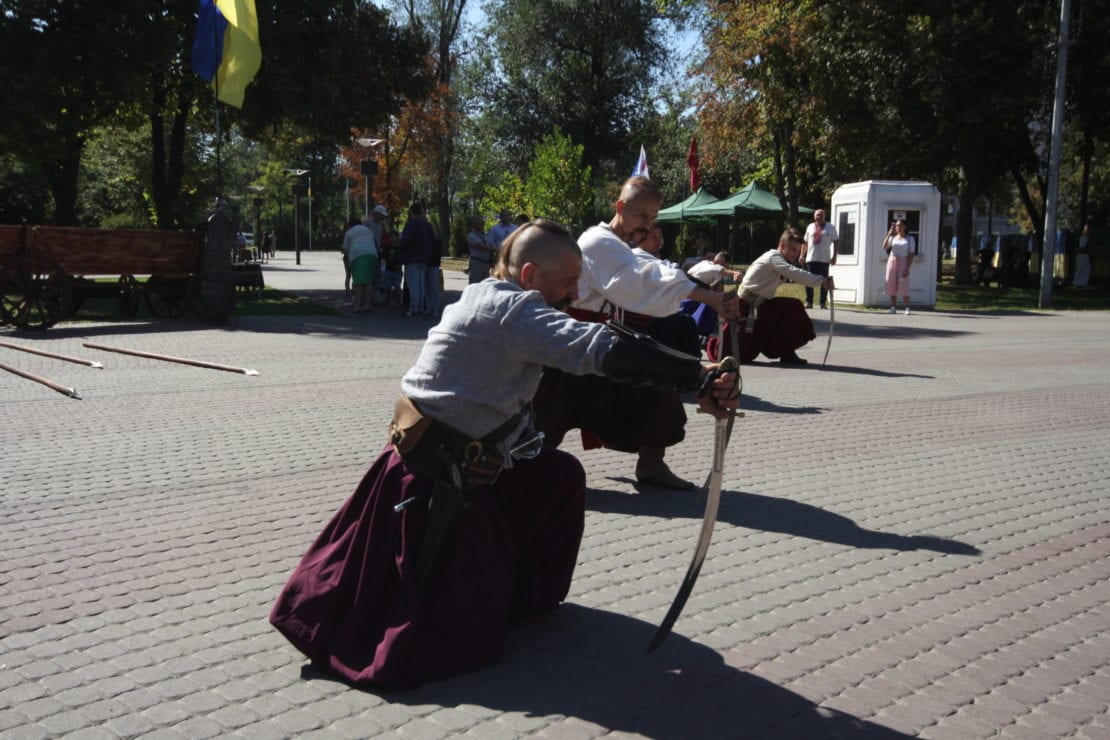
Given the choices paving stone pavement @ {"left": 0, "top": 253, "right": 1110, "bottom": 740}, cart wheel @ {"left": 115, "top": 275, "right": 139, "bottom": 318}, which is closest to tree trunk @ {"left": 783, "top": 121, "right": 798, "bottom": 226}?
cart wheel @ {"left": 115, "top": 275, "right": 139, "bottom": 318}

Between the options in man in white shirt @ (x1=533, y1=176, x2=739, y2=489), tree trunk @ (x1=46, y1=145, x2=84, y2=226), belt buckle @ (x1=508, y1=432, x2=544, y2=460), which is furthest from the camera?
tree trunk @ (x1=46, y1=145, x2=84, y2=226)

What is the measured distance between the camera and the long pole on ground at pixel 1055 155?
25.7m

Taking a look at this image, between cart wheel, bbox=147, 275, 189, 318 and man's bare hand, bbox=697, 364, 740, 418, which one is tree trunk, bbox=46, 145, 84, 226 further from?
man's bare hand, bbox=697, 364, 740, 418

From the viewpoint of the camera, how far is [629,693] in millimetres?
3754

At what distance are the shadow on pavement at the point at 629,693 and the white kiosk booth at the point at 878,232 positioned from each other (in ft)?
74.7

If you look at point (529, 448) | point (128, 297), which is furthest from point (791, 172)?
point (529, 448)

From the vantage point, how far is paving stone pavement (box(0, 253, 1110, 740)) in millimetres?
3605

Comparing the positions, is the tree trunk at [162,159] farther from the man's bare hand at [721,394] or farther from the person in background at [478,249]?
the man's bare hand at [721,394]

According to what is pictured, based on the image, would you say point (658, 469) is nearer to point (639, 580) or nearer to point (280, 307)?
point (639, 580)

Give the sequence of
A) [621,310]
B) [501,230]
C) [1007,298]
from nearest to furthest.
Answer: [621,310] → [501,230] → [1007,298]

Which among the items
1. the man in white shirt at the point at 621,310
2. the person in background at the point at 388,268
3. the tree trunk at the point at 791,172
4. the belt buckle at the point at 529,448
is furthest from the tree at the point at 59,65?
the tree trunk at the point at 791,172

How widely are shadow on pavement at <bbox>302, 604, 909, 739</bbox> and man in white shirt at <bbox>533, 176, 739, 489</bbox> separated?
2.06 metres

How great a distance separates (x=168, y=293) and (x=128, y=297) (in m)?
0.72

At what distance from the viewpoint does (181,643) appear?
4.16 meters
